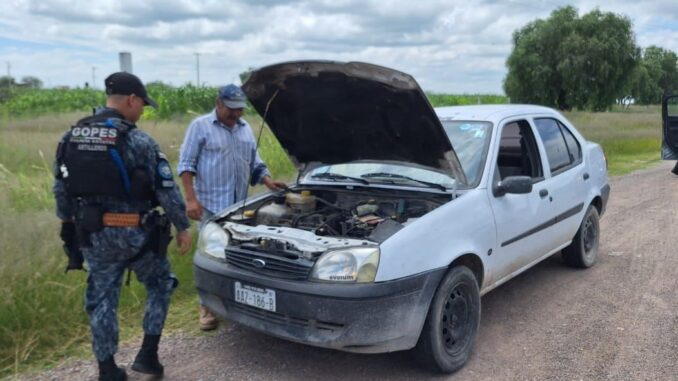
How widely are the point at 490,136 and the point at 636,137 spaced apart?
18.9 metres

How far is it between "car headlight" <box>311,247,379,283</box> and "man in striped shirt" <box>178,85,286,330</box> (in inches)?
53.4

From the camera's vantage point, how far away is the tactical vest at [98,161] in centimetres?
309

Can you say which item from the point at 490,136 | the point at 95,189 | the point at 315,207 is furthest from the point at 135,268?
the point at 490,136

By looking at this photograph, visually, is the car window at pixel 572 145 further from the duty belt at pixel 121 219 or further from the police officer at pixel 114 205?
the duty belt at pixel 121 219

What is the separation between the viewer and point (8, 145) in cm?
1068

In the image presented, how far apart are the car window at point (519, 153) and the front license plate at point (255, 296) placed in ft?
7.98

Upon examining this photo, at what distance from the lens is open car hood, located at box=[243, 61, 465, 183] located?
382 cm

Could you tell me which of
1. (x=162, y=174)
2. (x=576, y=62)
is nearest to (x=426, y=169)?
(x=162, y=174)

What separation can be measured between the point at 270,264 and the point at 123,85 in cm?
134

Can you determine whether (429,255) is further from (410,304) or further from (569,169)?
(569,169)

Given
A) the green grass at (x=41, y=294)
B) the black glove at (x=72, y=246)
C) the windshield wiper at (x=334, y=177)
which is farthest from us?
the windshield wiper at (x=334, y=177)

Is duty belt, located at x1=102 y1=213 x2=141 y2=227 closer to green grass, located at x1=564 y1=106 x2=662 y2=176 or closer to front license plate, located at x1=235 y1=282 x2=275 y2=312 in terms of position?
front license plate, located at x1=235 y1=282 x2=275 y2=312

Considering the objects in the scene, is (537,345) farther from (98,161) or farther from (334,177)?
(98,161)

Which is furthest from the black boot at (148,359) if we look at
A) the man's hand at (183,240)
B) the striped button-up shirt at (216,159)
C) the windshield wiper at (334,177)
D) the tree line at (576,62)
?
the tree line at (576,62)
